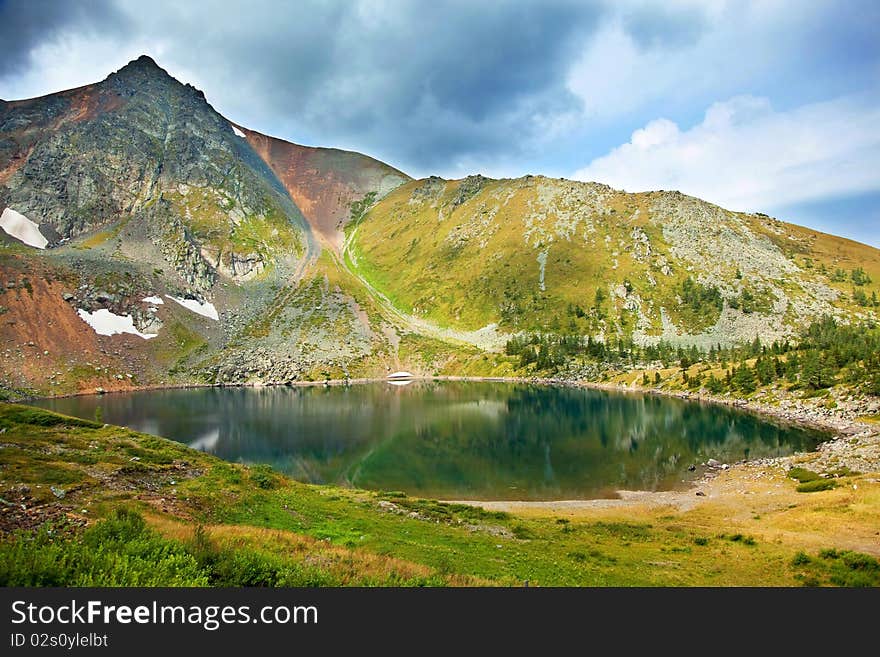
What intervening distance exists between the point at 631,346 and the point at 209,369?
14409cm

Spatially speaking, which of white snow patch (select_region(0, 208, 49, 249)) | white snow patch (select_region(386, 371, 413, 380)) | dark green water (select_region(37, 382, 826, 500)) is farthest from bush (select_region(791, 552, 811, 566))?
white snow patch (select_region(0, 208, 49, 249))

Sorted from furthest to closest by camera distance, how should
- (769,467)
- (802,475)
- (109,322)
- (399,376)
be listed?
(399,376) → (109,322) → (769,467) → (802,475)

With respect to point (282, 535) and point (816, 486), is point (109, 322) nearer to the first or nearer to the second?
point (282, 535)

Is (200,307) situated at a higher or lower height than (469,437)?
higher

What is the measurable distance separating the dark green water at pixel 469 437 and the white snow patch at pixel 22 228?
11641 cm

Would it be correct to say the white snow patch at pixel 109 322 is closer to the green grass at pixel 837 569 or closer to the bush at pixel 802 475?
the bush at pixel 802 475

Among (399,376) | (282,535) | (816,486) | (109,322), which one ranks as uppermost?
(109,322)

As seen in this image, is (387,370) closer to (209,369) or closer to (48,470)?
(209,369)

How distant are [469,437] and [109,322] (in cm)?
12896

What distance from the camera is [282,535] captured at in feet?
55.4

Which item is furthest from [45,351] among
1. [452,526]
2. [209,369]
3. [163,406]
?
[452,526]

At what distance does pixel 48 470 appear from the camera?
21.0 metres

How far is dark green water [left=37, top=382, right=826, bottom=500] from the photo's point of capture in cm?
5003

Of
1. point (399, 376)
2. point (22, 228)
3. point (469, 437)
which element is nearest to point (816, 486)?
point (469, 437)
